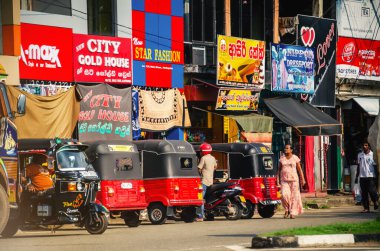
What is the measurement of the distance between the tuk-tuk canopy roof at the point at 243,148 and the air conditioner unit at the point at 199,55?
22.7 ft

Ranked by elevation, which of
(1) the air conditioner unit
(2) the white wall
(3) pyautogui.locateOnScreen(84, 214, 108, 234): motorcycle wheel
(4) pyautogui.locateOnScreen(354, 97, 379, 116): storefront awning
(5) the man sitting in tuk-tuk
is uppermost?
(2) the white wall

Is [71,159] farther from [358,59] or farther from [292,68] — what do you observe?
[358,59]

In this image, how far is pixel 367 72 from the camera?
43406mm

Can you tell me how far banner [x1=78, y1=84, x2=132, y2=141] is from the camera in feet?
103

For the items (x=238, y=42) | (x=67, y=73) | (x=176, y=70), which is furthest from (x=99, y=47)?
(x=238, y=42)

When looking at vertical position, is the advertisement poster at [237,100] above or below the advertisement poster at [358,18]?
below

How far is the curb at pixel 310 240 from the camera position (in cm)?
1706

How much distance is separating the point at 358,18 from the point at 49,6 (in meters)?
16.8

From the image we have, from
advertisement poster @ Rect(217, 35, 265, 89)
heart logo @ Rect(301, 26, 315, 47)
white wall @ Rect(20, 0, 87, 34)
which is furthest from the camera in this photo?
heart logo @ Rect(301, 26, 315, 47)

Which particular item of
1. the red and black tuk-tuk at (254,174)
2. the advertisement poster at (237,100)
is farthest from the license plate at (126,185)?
the advertisement poster at (237,100)

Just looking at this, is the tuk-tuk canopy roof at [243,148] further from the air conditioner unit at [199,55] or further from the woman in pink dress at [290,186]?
the air conditioner unit at [199,55]

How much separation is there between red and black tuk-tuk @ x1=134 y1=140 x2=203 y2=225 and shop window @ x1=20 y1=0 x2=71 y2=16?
599cm

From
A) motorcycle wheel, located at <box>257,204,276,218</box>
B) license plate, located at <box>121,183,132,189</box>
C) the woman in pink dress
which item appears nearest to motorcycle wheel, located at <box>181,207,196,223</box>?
the woman in pink dress

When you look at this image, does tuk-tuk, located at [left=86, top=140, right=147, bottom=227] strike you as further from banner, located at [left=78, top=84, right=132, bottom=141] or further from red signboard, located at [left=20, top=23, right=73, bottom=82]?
banner, located at [left=78, top=84, right=132, bottom=141]
